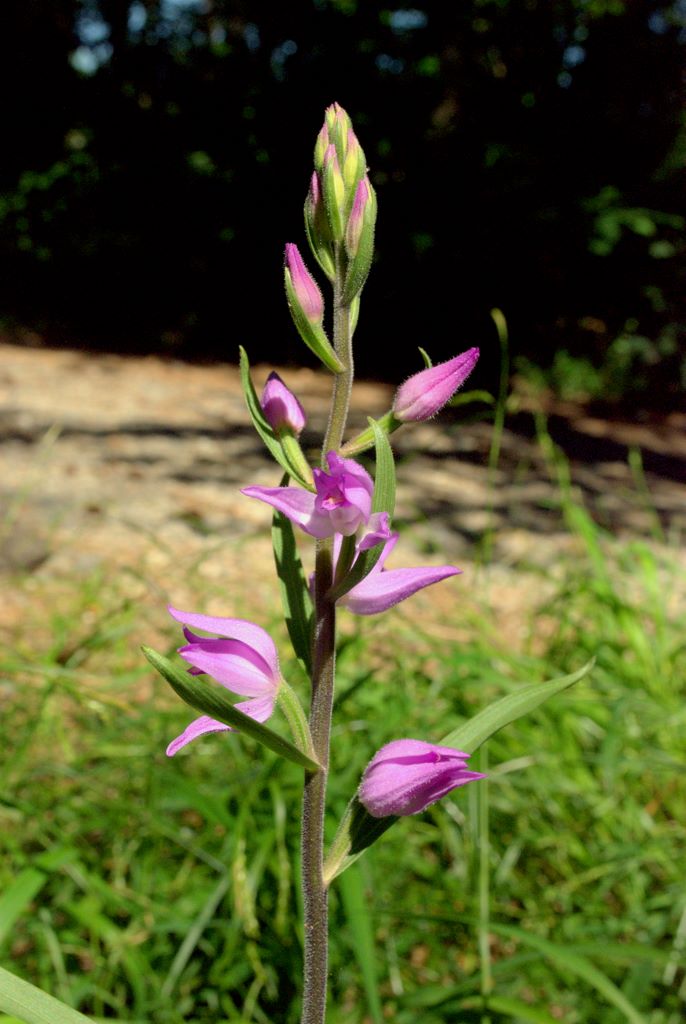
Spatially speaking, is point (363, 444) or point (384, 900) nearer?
point (363, 444)

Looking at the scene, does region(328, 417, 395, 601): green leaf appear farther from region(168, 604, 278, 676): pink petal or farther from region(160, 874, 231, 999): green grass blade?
region(160, 874, 231, 999): green grass blade

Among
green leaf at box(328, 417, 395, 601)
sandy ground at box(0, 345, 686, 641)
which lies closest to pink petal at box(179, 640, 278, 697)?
green leaf at box(328, 417, 395, 601)

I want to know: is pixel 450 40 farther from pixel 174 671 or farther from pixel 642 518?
pixel 174 671

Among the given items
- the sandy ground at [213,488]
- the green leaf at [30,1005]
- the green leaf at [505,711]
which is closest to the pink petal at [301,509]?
the green leaf at [505,711]

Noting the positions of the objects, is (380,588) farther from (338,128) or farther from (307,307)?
(338,128)

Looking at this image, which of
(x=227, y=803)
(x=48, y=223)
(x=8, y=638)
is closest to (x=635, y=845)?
(x=227, y=803)
